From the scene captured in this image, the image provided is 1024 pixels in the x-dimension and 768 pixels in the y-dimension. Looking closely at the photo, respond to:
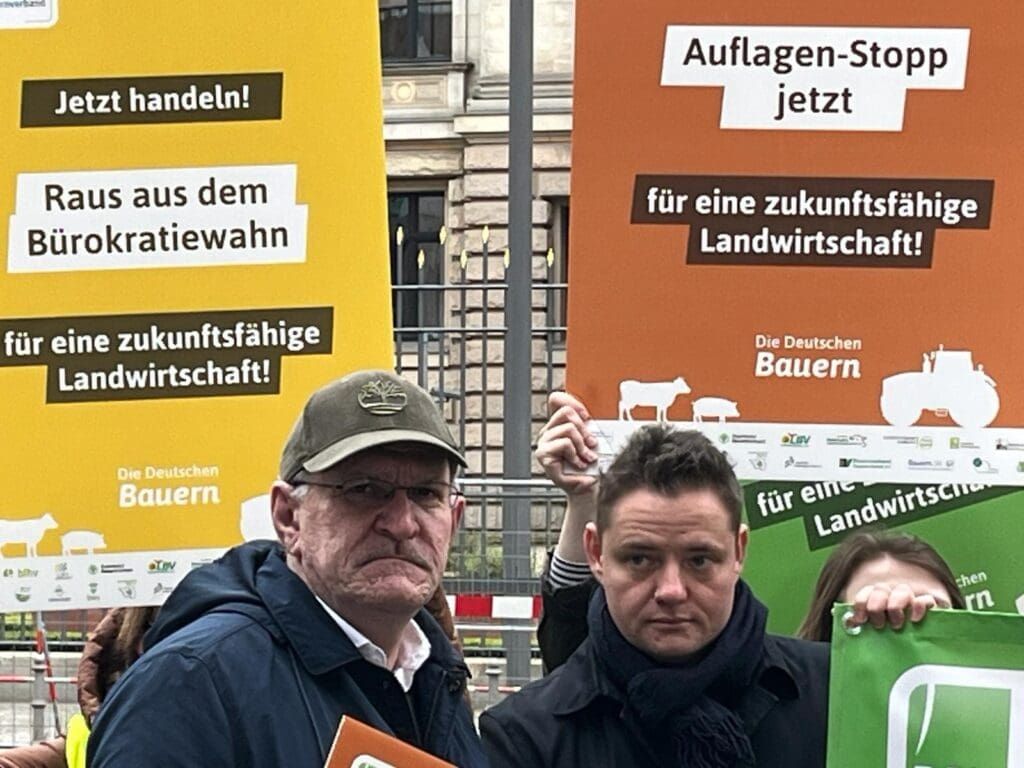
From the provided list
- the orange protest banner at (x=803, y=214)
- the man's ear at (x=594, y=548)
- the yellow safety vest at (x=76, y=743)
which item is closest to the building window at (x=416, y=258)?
the yellow safety vest at (x=76, y=743)

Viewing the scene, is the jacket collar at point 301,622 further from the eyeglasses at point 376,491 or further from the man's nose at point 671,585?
the man's nose at point 671,585

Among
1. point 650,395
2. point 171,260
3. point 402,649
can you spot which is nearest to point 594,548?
point 402,649

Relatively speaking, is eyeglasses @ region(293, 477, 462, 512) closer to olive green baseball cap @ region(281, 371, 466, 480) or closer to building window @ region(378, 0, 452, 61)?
olive green baseball cap @ region(281, 371, 466, 480)

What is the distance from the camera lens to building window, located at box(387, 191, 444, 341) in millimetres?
16320

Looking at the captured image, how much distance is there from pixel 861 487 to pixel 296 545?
1.62m

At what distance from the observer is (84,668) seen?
4.04 meters

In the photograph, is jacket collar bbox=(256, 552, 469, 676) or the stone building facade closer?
jacket collar bbox=(256, 552, 469, 676)

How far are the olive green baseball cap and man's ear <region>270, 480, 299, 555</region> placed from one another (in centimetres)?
2

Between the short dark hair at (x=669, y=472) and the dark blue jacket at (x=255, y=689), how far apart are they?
0.37 metres

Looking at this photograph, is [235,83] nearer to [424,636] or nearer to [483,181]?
[424,636]

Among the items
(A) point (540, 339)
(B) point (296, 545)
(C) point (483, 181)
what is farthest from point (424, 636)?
(C) point (483, 181)

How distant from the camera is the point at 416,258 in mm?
19875

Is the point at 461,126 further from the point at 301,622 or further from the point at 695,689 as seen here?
the point at 301,622

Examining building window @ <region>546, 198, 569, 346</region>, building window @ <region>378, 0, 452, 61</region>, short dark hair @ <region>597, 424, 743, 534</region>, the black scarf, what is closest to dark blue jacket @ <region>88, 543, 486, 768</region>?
the black scarf
